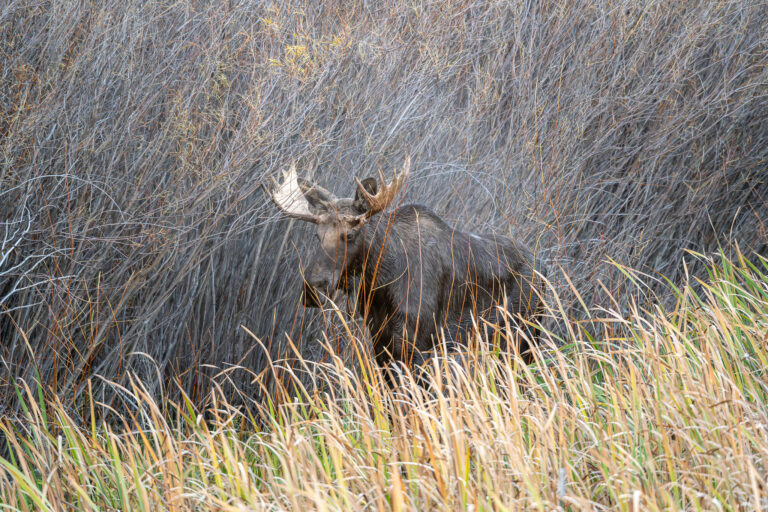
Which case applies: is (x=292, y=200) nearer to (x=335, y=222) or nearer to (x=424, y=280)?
(x=335, y=222)

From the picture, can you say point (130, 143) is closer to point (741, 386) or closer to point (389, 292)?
point (389, 292)

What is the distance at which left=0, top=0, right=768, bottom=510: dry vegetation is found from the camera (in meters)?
2.54

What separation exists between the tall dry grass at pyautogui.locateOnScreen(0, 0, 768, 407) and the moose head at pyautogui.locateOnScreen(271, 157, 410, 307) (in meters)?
0.23

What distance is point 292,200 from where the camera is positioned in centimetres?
373

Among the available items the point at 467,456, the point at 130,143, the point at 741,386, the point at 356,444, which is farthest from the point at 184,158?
the point at 741,386

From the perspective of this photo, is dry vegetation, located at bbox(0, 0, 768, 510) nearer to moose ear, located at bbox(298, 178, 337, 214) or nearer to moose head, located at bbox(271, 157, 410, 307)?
moose head, located at bbox(271, 157, 410, 307)

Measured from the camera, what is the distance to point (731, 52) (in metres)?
6.45

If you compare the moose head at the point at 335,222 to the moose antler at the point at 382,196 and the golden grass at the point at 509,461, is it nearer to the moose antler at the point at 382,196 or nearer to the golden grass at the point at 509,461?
the moose antler at the point at 382,196

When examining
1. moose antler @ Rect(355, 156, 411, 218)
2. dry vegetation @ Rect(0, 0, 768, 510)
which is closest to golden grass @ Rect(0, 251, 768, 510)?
dry vegetation @ Rect(0, 0, 768, 510)

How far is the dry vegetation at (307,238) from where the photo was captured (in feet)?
8.32

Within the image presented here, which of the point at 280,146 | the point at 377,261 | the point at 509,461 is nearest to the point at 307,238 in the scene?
the point at 280,146

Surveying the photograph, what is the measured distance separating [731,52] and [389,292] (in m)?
4.14

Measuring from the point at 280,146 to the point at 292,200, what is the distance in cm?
Answer: 102

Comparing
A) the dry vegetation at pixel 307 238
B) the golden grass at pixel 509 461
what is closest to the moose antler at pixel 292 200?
the dry vegetation at pixel 307 238
